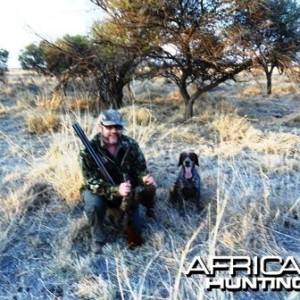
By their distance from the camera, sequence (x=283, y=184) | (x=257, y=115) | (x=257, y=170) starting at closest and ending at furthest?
(x=283, y=184) → (x=257, y=170) → (x=257, y=115)

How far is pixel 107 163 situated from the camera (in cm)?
379

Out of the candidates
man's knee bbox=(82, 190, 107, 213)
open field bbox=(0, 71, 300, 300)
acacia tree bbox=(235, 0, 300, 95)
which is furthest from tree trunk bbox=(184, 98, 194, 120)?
man's knee bbox=(82, 190, 107, 213)

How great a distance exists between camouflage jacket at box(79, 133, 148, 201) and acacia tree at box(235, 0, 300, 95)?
18.5 ft

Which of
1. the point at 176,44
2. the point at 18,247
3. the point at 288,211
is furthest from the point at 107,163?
the point at 176,44

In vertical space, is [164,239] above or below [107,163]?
below

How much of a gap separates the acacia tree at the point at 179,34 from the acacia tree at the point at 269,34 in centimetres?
28

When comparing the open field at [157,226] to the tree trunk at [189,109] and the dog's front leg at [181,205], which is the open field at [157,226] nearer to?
the dog's front leg at [181,205]

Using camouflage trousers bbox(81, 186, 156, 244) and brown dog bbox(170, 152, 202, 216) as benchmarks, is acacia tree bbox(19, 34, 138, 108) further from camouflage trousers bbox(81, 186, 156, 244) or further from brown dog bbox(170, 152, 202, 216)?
camouflage trousers bbox(81, 186, 156, 244)

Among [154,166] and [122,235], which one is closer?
[122,235]

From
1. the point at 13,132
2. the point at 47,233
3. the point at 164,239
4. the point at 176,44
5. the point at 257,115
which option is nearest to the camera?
the point at 164,239

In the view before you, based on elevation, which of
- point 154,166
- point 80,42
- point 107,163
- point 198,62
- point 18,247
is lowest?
point 18,247

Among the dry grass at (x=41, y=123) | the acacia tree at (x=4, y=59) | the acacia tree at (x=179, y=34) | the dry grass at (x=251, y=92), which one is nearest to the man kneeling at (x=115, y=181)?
the dry grass at (x=41, y=123)

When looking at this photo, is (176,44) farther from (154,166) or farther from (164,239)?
(164,239)

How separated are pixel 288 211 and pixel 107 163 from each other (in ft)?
5.40
